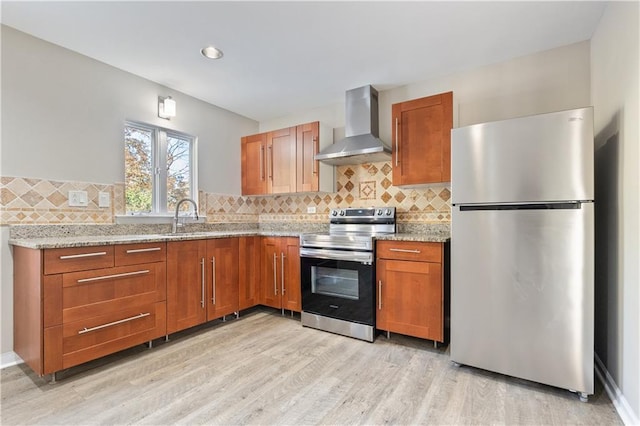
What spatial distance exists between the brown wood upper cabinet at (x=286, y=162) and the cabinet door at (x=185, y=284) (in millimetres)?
1199

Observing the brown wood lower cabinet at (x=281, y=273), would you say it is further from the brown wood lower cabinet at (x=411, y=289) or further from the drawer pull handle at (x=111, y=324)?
the drawer pull handle at (x=111, y=324)

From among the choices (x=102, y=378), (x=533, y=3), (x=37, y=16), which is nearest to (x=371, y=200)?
(x=533, y=3)

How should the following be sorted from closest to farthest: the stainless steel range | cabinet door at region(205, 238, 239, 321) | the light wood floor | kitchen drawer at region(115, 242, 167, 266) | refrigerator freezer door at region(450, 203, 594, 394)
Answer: the light wood floor
refrigerator freezer door at region(450, 203, 594, 394)
kitchen drawer at region(115, 242, 167, 266)
the stainless steel range
cabinet door at region(205, 238, 239, 321)

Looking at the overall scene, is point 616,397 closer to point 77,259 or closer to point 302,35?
point 302,35

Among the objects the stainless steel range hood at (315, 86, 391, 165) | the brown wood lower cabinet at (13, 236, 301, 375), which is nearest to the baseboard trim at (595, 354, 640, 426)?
the stainless steel range hood at (315, 86, 391, 165)

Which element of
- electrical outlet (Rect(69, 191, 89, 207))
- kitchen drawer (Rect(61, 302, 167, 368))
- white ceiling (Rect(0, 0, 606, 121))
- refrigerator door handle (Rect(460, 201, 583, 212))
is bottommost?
kitchen drawer (Rect(61, 302, 167, 368))

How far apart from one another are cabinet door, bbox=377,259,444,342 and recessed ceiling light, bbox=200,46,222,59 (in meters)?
2.12

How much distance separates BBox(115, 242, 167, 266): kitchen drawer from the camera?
2.19 m

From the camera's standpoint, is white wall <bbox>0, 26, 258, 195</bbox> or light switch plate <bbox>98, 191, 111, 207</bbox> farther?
light switch plate <bbox>98, 191, 111, 207</bbox>

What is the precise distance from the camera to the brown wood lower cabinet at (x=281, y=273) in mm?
3150

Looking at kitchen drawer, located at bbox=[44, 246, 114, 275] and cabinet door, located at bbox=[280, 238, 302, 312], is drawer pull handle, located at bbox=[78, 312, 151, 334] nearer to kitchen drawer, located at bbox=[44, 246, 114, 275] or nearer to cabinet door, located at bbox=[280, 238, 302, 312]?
kitchen drawer, located at bbox=[44, 246, 114, 275]

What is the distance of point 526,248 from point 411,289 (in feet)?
2.90

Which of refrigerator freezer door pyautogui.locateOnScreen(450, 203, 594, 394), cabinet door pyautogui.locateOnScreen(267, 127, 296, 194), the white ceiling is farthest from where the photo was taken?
cabinet door pyautogui.locateOnScreen(267, 127, 296, 194)

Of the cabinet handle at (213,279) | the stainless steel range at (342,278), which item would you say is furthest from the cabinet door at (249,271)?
the stainless steel range at (342,278)
